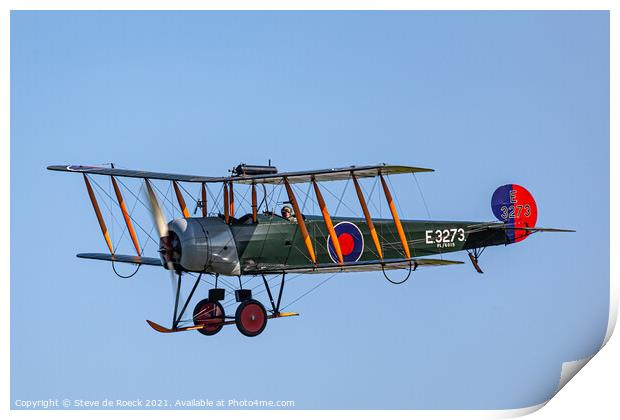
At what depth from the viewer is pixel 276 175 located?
757 inches

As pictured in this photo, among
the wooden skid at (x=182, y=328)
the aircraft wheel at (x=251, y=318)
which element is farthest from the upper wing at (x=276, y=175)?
the wooden skid at (x=182, y=328)

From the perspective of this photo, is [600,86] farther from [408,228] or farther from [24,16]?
[24,16]

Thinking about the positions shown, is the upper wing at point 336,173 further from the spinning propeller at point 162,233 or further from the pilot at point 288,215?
the spinning propeller at point 162,233

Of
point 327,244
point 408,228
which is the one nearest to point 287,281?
point 327,244

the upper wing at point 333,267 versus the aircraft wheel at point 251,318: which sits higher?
the upper wing at point 333,267

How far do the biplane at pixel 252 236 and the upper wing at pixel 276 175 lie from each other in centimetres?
1

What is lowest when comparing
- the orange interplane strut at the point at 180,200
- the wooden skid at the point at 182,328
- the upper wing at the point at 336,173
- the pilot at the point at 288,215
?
the wooden skid at the point at 182,328

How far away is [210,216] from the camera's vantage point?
794 inches

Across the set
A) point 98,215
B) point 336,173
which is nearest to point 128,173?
point 98,215

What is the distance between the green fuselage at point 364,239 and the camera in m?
20.2

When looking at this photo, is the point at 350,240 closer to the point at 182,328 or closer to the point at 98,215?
→ the point at 182,328

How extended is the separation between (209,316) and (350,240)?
2.56 metres

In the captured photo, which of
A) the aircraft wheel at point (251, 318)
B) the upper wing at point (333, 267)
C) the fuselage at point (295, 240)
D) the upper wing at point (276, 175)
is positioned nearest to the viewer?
the upper wing at point (276, 175)
